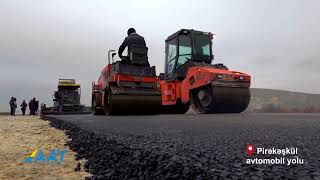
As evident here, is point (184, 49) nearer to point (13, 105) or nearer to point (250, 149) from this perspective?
point (250, 149)

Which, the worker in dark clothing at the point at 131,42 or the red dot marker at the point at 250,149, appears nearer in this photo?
the red dot marker at the point at 250,149

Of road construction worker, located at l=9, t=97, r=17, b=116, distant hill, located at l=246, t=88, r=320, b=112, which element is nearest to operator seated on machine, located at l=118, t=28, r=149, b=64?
road construction worker, located at l=9, t=97, r=17, b=116

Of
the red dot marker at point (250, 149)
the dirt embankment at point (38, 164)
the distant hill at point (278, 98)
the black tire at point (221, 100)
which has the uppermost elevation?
the distant hill at point (278, 98)

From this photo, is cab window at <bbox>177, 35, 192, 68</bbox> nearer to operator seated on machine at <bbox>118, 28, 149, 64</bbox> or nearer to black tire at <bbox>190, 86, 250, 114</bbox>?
black tire at <bbox>190, 86, 250, 114</bbox>

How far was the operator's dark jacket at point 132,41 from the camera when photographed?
10766 mm

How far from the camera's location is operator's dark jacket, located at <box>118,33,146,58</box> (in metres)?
10.8

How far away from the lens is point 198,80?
440 inches

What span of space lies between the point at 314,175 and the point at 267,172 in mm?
209

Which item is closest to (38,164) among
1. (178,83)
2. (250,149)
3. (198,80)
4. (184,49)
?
(250,149)

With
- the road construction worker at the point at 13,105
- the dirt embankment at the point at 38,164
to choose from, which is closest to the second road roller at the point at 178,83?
the dirt embankment at the point at 38,164

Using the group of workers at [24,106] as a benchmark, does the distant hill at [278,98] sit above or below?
above

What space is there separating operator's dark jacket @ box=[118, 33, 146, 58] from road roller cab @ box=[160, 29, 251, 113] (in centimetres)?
194

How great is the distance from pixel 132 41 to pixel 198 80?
2.36 metres

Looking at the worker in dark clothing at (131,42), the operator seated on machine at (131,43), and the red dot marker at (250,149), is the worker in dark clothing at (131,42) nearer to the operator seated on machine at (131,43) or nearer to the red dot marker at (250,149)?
the operator seated on machine at (131,43)
